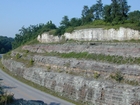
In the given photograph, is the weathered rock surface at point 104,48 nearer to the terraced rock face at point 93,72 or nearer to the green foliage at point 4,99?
the terraced rock face at point 93,72

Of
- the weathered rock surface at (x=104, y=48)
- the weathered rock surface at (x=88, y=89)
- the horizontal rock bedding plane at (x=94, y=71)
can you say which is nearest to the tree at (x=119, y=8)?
the horizontal rock bedding plane at (x=94, y=71)

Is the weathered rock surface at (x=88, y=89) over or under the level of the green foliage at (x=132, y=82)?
under

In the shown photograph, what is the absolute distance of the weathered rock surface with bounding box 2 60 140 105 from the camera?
2303 cm

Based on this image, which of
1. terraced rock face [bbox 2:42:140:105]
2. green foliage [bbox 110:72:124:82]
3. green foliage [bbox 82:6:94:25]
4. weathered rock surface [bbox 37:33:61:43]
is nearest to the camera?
terraced rock face [bbox 2:42:140:105]

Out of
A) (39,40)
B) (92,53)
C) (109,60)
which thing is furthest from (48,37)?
(109,60)

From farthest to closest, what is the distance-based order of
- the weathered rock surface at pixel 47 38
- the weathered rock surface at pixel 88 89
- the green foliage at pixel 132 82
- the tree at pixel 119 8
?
the weathered rock surface at pixel 47 38 < the tree at pixel 119 8 < the green foliage at pixel 132 82 < the weathered rock surface at pixel 88 89

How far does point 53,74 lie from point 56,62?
3.12 m

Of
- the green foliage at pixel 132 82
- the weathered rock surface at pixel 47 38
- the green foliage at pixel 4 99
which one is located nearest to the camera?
the green foliage at pixel 4 99

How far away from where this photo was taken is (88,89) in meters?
27.4

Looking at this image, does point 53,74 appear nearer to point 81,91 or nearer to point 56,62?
point 56,62

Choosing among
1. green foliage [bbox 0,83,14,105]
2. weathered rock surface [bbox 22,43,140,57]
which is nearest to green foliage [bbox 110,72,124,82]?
weathered rock surface [bbox 22,43,140,57]

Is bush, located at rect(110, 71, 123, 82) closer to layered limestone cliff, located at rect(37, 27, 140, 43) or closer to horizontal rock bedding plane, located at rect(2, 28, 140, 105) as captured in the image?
horizontal rock bedding plane, located at rect(2, 28, 140, 105)

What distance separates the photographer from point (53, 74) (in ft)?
117

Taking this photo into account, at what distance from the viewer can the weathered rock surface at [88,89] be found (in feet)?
75.6
